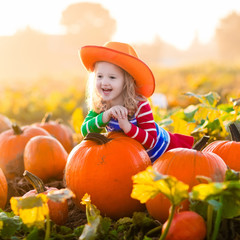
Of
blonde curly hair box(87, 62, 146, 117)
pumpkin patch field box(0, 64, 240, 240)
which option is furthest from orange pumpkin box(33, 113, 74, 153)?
blonde curly hair box(87, 62, 146, 117)

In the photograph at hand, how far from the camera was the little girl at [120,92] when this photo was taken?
248cm

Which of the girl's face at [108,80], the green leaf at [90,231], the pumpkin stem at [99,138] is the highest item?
the girl's face at [108,80]

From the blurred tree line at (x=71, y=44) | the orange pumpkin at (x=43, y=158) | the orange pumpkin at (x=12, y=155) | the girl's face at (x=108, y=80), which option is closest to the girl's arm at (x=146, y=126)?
the girl's face at (x=108, y=80)

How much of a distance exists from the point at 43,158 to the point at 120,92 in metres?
1.00

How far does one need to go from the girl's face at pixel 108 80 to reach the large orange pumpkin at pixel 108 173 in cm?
37

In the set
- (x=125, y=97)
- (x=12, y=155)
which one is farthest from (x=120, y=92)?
(x=12, y=155)

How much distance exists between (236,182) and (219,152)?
1.03 metres

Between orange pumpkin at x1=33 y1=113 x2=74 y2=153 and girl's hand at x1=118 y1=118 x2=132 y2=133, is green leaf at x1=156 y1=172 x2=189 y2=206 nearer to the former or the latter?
girl's hand at x1=118 y1=118 x2=132 y2=133

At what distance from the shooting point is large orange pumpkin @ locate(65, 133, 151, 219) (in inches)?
88.6

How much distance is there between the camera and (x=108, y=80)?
2.55 m

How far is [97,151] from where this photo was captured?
91.4 inches

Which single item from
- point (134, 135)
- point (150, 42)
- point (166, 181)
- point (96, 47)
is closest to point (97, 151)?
point (134, 135)

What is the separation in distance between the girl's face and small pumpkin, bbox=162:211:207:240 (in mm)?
1196

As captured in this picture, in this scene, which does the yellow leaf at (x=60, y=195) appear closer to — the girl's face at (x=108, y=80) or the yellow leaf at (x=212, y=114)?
the girl's face at (x=108, y=80)
